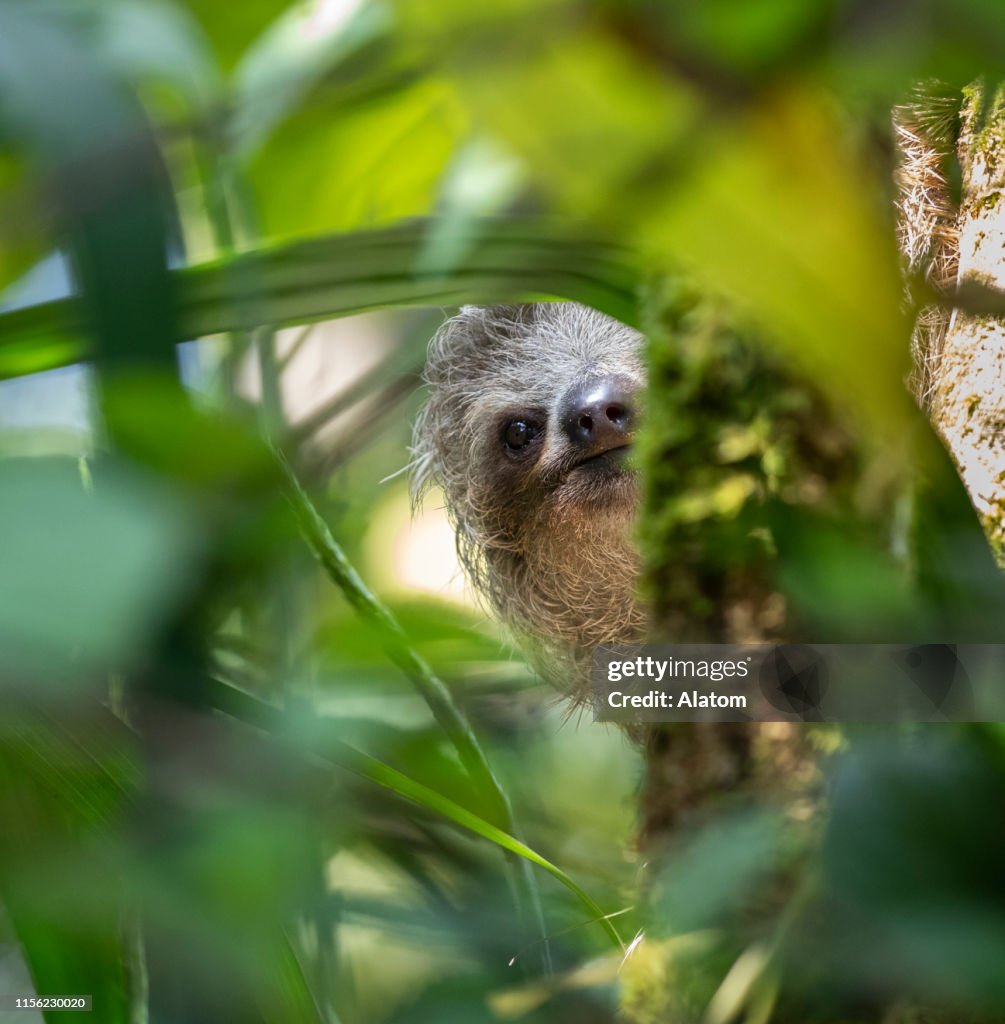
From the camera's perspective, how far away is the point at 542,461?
43.3 inches

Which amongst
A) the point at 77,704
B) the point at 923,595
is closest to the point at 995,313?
the point at 923,595

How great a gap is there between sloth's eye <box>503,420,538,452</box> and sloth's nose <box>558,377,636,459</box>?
0.41 ft

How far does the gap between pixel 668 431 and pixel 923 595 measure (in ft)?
0.79

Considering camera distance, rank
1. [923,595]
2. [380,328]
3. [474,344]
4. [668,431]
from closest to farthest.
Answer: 1. [923,595]
2. [668,431]
3. [380,328]
4. [474,344]

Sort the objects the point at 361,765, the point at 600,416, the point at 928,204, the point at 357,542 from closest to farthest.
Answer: the point at 361,765 → the point at 928,204 → the point at 357,542 → the point at 600,416

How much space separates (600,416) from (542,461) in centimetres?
16

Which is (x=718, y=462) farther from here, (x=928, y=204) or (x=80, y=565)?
(x=80, y=565)

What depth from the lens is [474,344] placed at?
1338 mm

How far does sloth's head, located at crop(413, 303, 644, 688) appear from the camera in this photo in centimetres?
91

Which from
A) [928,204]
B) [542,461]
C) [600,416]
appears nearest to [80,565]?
[928,204]

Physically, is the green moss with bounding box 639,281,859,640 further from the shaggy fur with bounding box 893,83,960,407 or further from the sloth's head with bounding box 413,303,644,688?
the sloth's head with bounding box 413,303,644,688

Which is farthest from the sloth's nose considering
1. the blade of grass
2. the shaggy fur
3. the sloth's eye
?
the blade of grass

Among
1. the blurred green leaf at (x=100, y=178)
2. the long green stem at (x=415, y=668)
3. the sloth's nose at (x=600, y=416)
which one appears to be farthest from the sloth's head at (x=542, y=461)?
the blurred green leaf at (x=100, y=178)

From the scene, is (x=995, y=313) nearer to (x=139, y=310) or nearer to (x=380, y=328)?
(x=139, y=310)
